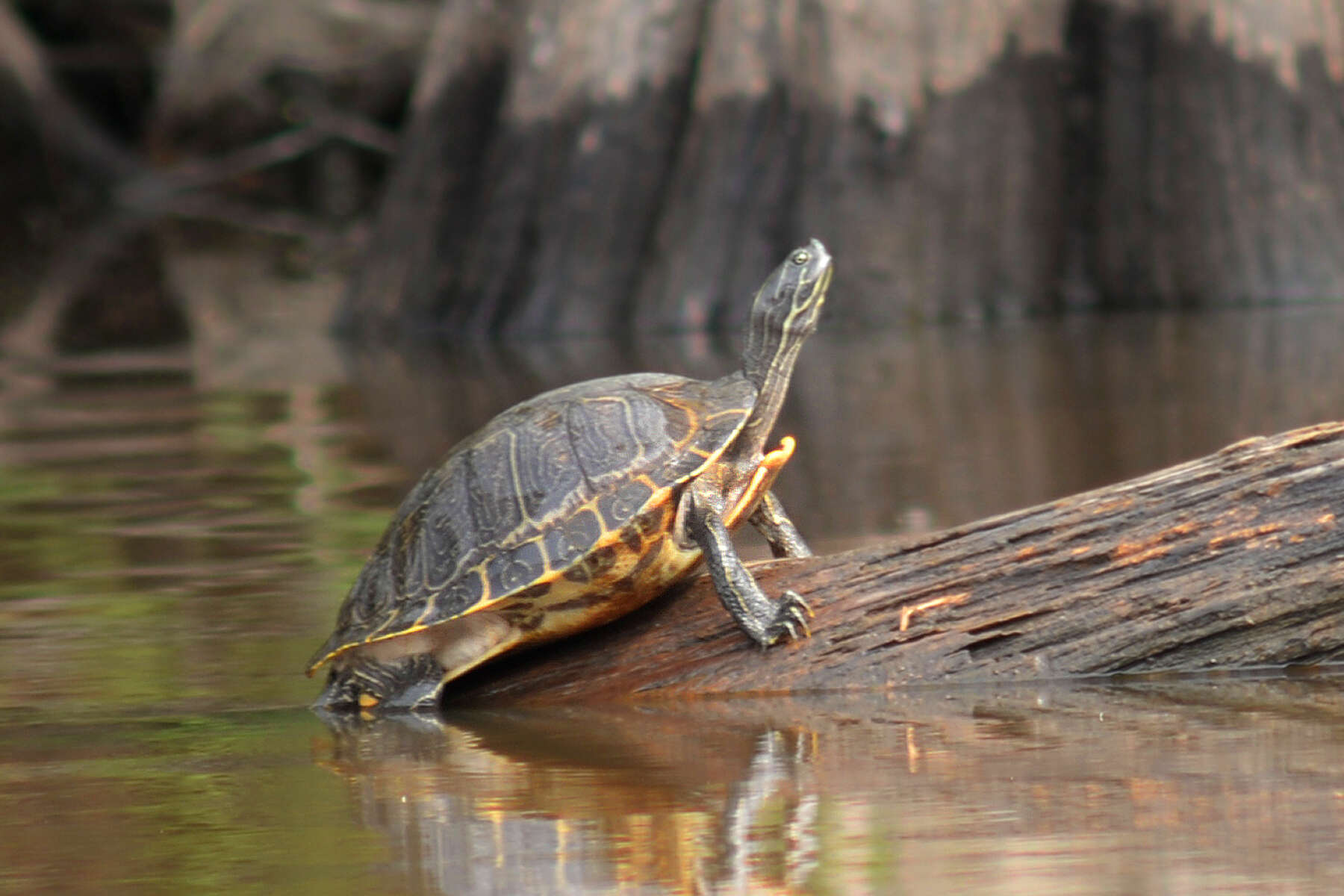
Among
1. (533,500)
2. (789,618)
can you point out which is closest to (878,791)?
(789,618)

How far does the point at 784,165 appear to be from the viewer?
12398mm

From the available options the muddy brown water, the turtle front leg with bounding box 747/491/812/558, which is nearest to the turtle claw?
the muddy brown water

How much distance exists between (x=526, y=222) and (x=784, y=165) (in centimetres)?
195

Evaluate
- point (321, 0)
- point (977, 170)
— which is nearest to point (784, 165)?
point (977, 170)

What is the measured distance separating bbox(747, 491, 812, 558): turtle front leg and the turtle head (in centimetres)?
32

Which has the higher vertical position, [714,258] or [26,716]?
[714,258]

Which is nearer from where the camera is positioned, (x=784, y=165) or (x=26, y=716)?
(x=26, y=716)

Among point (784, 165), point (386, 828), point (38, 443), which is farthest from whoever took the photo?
point (784, 165)

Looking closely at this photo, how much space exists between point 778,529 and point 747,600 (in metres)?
0.61

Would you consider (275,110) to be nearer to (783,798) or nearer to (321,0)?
(321,0)

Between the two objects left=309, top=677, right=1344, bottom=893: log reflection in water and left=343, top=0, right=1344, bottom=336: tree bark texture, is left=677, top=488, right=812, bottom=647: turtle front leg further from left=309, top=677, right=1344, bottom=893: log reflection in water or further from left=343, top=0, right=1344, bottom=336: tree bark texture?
left=343, top=0, right=1344, bottom=336: tree bark texture

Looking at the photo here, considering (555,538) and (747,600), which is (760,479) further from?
(555,538)

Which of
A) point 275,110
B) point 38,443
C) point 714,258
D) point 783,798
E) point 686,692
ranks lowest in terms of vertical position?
point 783,798

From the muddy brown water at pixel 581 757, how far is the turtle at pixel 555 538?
166 mm
